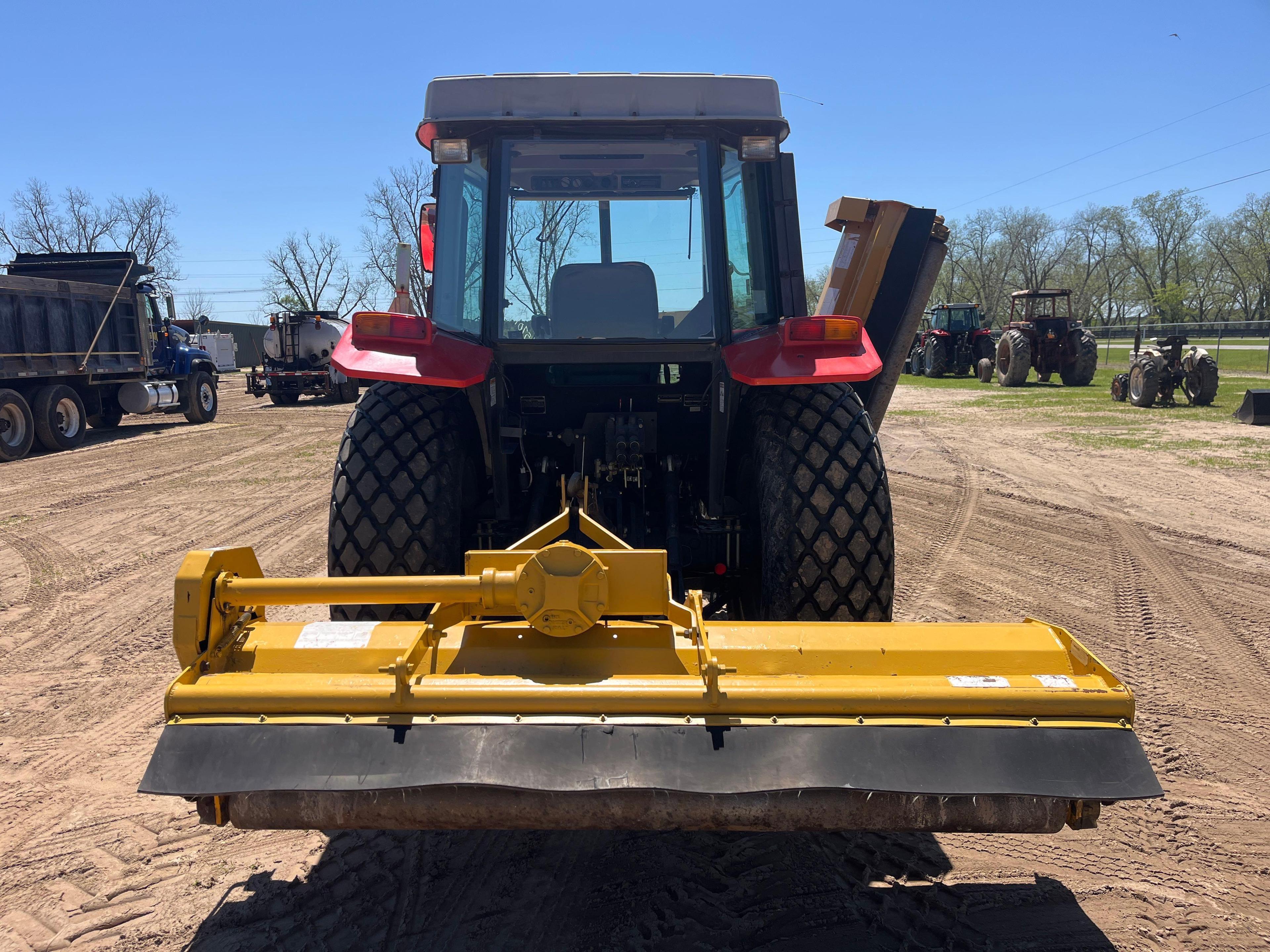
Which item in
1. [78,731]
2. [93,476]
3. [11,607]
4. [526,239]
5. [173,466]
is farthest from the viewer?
[173,466]

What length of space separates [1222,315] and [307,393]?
178ft

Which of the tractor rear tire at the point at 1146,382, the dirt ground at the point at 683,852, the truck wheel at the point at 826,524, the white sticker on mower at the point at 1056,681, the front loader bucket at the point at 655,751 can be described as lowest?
the dirt ground at the point at 683,852

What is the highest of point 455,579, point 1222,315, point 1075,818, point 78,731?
point 1222,315

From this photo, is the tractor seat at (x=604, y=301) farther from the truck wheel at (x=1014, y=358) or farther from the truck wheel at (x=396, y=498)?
the truck wheel at (x=1014, y=358)

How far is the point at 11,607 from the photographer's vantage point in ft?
17.9

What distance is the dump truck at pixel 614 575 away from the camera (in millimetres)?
1895

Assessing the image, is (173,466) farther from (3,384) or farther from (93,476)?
(3,384)

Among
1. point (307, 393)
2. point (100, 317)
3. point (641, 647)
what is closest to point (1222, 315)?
point (307, 393)

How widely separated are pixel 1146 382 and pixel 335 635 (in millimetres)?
16861

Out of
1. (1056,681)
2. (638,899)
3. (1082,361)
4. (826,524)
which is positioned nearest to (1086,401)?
(1082,361)

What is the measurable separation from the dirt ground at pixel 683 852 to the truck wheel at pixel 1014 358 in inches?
680

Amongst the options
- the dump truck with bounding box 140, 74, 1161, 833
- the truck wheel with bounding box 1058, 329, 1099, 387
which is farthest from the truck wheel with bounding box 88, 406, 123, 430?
the truck wheel with bounding box 1058, 329, 1099, 387

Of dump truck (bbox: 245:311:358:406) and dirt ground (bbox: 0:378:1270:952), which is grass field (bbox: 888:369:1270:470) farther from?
dump truck (bbox: 245:311:358:406)

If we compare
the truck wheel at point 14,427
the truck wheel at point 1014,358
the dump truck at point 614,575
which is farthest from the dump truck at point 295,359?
the dump truck at point 614,575
